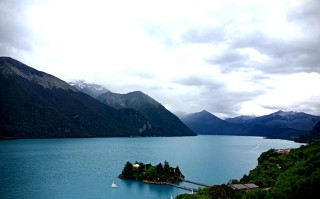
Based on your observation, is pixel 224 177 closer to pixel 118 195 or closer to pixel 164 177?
pixel 164 177

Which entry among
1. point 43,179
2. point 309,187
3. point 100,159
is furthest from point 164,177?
point 100,159

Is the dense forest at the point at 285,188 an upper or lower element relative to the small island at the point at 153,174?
upper

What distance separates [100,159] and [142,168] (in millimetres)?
47920

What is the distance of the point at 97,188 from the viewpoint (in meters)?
80.9

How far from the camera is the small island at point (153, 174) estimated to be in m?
89.6

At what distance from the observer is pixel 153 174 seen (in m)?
91.5

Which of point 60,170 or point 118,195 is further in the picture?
→ point 60,170

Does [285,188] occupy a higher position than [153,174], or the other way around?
[285,188]

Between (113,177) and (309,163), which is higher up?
(309,163)

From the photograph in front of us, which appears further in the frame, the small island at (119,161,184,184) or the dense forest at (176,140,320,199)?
the small island at (119,161,184,184)

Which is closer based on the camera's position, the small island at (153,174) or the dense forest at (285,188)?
the dense forest at (285,188)

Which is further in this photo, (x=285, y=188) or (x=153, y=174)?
(x=153, y=174)

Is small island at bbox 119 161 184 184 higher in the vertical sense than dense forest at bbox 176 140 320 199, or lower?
lower

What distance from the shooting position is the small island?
294 feet
